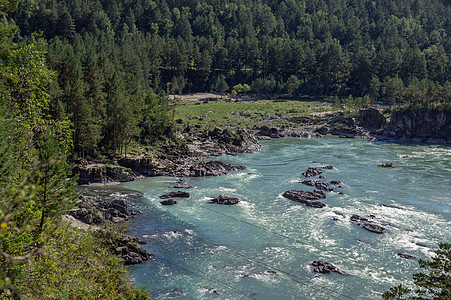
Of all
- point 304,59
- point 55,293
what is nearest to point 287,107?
point 304,59

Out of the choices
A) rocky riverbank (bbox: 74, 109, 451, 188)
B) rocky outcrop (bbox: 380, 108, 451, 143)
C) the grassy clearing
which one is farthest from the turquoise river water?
the grassy clearing

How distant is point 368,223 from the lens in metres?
47.6

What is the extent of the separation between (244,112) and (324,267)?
101674 mm

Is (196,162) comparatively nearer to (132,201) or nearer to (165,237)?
(132,201)

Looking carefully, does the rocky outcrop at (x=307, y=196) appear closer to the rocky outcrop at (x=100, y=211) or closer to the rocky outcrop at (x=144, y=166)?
the rocky outcrop at (x=100, y=211)

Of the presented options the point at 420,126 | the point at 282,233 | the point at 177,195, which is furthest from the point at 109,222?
the point at 420,126

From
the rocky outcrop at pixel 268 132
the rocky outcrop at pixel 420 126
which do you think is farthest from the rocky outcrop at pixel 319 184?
the rocky outcrop at pixel 420 126

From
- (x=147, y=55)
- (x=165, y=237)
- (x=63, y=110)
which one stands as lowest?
(x=165, y=237)

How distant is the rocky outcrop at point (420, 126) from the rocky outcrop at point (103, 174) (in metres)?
84.7

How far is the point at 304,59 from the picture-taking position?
184 m

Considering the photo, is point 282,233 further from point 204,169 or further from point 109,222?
point 204,169

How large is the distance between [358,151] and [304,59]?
9924 centimetres

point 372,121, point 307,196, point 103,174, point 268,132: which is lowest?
point 307,196

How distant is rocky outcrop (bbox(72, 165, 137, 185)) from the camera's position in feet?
201
